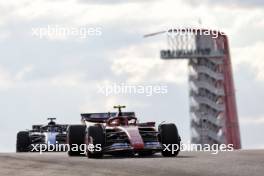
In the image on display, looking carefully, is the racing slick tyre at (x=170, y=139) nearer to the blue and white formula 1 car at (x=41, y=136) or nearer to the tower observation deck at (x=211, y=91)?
the blue and white formula 1 car at (x=41, y=136)

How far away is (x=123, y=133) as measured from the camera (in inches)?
1219

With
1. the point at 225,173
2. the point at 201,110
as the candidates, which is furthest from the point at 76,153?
the point at 201,110

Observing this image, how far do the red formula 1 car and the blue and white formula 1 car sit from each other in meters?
11.0

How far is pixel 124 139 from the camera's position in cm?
3061

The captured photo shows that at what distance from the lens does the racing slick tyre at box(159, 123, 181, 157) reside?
30.1 m

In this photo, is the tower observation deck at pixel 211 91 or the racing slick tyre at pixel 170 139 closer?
the racing slick tyre at pixel 170 139

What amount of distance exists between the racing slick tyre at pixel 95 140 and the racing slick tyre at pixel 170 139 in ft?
6.61

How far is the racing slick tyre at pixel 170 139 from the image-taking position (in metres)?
30.1

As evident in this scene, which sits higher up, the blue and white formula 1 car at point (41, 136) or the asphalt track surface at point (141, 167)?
the blue and white formula 1 car at point (41, 136)

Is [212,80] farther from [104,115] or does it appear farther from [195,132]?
[104,115]

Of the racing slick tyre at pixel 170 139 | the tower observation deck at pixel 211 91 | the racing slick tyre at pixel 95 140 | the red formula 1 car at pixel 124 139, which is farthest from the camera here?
the tower observation deck at pixel 211 91

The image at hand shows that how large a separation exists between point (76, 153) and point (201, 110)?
10019 cm

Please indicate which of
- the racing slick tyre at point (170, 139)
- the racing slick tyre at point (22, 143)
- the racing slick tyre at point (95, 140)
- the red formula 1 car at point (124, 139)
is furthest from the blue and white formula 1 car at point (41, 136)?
the racing slick tyre at point (170, 139)

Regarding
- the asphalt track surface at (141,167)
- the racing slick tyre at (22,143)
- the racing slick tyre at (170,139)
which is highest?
the racing slick tyre at (22,143)
